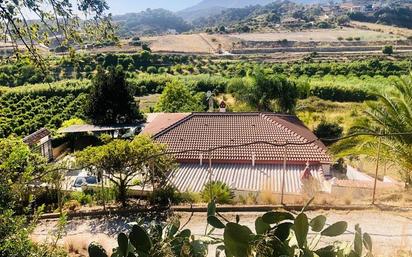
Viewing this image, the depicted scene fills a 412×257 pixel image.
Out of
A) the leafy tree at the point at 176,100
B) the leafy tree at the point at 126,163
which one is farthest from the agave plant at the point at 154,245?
the leafy tree at the point at 176,100

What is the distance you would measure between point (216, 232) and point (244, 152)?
8975mm

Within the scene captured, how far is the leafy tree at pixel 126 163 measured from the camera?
7820mm

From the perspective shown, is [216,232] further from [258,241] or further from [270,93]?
[270,93]

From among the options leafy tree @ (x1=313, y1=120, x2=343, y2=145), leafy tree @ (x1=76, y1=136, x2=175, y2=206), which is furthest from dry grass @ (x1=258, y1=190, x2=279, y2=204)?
leafy tree @ (x1=313, y1=120, x2=343, y2=145)

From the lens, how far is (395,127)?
9516 mm

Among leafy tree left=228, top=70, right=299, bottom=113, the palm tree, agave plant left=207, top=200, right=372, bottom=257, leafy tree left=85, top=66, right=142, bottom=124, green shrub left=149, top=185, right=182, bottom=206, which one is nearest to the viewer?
agave plant left=207, top=200, right=372, bottom=257

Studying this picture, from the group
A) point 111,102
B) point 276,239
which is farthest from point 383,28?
point 276,239

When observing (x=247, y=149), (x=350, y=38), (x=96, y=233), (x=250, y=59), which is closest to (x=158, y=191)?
(x=96, y=233)

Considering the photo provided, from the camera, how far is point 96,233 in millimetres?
6832

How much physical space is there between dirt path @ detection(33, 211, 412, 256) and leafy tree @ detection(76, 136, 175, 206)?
33.9 inches

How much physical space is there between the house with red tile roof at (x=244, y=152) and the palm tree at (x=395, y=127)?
5.12 ft

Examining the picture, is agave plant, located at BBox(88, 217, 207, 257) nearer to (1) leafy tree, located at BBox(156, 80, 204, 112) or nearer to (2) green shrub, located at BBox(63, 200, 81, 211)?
(2) green shrub, located at BBox(63, 200, 81, 211)

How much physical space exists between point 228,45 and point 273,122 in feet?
260

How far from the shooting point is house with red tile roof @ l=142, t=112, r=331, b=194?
13.2 m
